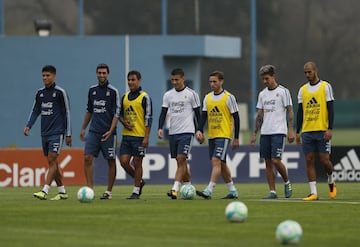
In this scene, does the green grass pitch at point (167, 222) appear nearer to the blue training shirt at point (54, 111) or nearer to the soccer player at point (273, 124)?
the soccer player at point (273, 124)

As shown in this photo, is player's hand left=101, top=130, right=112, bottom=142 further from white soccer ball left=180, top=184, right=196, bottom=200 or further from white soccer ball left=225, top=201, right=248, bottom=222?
white soccer ball left=225, top=201, right=248, bottom=222

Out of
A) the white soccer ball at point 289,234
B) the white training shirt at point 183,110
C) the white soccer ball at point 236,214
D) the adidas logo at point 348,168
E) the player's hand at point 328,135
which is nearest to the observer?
the white soccer ball at point 289,234

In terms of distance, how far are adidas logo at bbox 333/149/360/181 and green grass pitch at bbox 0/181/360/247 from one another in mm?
8326

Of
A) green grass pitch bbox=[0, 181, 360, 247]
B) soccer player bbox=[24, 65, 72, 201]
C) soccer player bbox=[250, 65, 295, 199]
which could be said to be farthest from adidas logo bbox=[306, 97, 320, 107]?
soccer player bbox=[24, 65, 72, 201]

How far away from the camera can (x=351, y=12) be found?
8431cm

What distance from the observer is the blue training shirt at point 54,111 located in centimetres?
2127

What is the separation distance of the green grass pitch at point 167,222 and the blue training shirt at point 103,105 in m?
1.32

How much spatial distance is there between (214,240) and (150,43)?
2422 cm

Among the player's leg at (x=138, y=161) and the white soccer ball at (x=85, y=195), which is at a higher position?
the player's leg at (x=138, y=161)

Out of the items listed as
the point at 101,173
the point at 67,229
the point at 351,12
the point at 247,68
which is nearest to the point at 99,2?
the point at 247,68

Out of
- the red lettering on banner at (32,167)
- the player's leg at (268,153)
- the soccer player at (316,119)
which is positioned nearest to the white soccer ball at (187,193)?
the player's leg at (268,153)

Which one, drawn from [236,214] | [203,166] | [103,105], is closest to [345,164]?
[203,166]

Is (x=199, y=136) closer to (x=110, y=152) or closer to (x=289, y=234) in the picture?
(x=110, y=152)

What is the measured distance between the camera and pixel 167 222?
16.3m
